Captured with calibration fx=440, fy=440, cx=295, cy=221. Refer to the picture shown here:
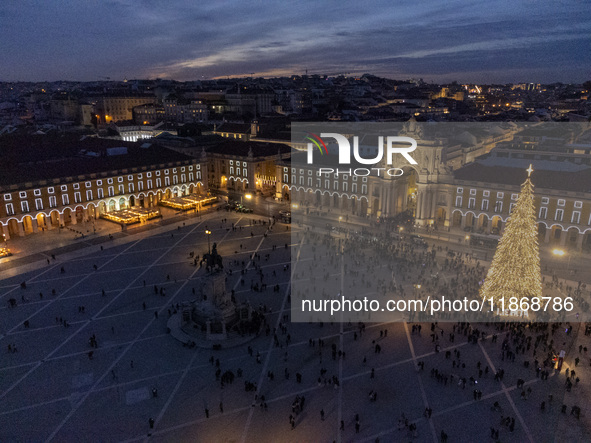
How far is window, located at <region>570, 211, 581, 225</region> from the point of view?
49062 mm

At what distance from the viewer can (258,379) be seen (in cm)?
2741

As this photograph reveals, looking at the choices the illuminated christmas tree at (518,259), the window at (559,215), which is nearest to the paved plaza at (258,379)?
the illuminated christmas tree at (518,259)

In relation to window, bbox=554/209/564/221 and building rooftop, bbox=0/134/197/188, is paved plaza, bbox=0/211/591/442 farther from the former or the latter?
building rooftop, bbox=0/134/197/188

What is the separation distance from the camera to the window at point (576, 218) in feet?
161

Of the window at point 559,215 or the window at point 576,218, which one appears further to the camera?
the window at point 559,215

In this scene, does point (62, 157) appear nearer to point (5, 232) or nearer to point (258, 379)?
point (5, 232)

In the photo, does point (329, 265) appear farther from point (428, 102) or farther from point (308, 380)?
point (428, 102)

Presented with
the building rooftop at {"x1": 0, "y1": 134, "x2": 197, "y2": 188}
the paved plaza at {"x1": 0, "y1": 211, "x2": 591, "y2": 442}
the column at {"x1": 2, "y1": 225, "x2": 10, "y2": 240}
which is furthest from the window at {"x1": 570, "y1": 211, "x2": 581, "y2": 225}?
the column at {"x1": 2, "y1": 225, "x2": 10, "y2": 240}

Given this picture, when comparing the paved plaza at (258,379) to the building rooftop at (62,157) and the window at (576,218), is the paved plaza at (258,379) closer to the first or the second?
the window at (576,218)

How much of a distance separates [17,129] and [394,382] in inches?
4667

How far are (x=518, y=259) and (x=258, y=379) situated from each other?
20.7 m

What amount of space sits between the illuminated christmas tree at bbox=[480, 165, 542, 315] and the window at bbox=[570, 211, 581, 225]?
68.6 feet

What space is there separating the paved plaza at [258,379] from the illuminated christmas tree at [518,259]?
289 centimetres

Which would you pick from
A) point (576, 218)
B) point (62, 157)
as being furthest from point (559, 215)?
point (62, 157)
